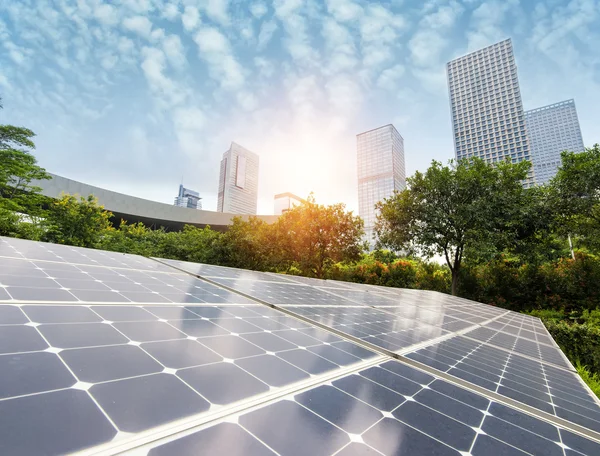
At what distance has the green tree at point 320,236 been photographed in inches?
Result: 1063

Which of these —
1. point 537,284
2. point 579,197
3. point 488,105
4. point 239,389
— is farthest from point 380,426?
point 488,105

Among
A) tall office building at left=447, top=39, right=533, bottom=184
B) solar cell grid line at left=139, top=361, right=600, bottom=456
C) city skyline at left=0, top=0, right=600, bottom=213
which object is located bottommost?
solar cell grid line at left=139, top=361, right=600, bottom=456

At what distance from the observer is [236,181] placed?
596ft

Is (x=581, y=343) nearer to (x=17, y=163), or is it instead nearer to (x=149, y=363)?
(x=149, y=363)

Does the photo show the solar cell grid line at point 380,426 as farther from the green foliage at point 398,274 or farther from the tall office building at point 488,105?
the tall office building at point 488,105

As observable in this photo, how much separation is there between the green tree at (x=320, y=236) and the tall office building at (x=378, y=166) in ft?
296

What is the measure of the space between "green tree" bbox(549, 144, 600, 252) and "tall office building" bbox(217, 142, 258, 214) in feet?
548

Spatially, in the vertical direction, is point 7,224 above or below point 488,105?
below

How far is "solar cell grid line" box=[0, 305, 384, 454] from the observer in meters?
1.26

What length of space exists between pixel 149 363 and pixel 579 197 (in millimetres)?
28297

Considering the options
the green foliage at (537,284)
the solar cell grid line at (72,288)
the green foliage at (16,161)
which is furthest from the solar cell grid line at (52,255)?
the green foliage at (537,284)

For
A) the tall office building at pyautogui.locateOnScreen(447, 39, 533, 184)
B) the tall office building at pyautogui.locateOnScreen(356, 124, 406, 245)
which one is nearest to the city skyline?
the tall office building at pyautogui.locateOnScreen(447, 39, 533, 184)

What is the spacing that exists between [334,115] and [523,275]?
79.0ft

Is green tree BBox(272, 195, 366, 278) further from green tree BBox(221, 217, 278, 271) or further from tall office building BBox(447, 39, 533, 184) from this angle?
tall office building BBox(447, 39, 533, 184)
